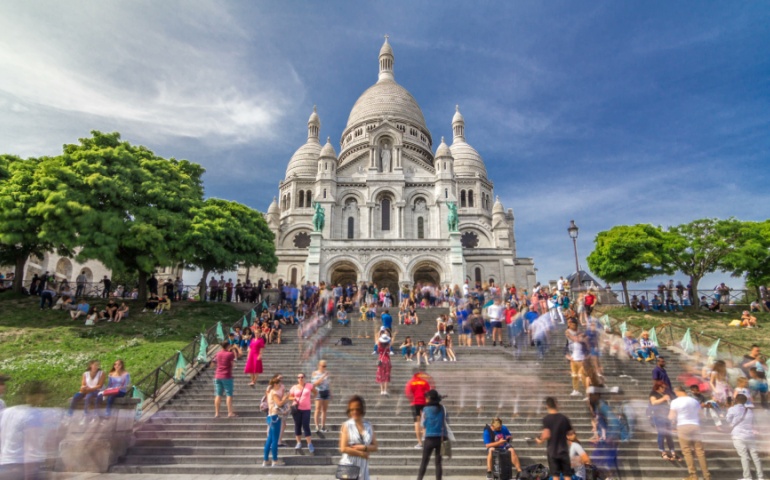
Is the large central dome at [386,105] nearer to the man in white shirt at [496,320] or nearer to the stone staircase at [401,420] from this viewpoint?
the man in white shirt at [496,320]

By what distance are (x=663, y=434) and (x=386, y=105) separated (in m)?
52.7

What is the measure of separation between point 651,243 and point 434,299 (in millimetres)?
14054

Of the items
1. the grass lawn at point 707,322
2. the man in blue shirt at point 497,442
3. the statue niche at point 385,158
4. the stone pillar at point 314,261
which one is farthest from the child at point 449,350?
the statue niche at point 385,158

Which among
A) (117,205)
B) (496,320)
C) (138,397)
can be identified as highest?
(117,205)

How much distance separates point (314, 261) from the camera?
3259 cm

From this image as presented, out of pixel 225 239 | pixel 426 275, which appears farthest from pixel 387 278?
pixel 225 239

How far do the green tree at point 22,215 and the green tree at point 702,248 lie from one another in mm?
32852

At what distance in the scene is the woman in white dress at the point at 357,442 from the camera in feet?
16.9

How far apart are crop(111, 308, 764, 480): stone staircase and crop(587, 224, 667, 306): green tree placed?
13.9m

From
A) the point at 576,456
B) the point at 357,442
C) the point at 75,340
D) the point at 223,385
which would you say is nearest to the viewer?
the point at 357,442

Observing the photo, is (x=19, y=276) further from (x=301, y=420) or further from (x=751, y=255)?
(x=751, y=255)

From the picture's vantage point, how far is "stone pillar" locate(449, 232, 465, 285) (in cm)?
3231

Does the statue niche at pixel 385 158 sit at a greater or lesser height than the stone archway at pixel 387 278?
greater

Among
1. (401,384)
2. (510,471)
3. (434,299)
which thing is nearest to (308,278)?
(434,299)
